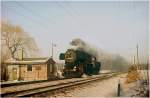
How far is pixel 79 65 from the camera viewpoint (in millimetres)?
7133

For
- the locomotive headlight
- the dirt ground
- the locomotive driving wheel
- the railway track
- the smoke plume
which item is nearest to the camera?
the railway track

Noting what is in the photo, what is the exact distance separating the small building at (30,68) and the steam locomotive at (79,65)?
19.6 inches

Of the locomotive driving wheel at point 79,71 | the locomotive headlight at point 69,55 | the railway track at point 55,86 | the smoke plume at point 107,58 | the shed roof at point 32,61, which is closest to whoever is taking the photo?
the railway track at point 55,86

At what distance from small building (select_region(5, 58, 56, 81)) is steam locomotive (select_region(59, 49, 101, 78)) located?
19.6 inches

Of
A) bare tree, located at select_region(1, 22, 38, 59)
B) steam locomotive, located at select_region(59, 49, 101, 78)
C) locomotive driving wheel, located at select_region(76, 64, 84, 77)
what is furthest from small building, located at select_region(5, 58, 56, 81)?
locomotive driving wheel, located at select_region(76, 64, 84, 77)

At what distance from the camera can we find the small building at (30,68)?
18.5ft

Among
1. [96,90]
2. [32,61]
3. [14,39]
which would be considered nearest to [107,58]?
[96,90]

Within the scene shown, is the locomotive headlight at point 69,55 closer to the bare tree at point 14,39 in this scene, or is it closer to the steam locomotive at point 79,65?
the steam locomotive at point 79,65

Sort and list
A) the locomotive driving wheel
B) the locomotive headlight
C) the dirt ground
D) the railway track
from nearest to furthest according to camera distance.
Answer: the railway track < the dirt ground < the locomotive headlight < the locomotive driving wheel

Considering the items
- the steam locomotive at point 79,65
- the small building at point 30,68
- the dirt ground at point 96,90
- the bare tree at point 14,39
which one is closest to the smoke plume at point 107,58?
the steam locomotive at point 79,65

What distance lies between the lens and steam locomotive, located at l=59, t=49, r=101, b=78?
6262 mm

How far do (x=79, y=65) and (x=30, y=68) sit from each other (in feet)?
6.00

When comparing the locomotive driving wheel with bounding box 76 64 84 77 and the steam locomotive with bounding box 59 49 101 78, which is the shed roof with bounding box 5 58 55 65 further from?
the locomotive driving wheel with bounding box 76 64 84 77

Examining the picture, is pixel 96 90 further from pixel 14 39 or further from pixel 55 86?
pixel 14 39
